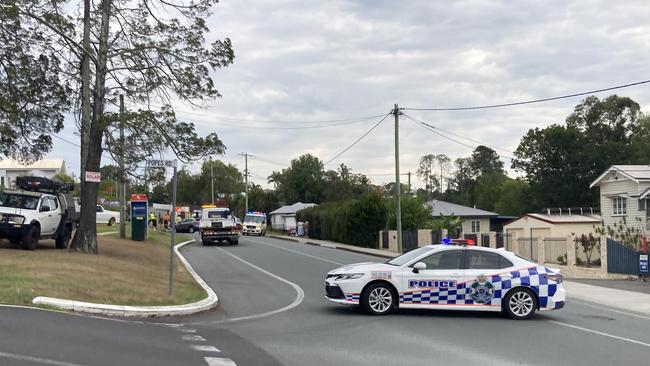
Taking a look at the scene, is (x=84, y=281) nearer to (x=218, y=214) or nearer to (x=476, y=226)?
(x=218, y=214)

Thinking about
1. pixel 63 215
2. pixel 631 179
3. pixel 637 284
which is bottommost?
pixel 637 284

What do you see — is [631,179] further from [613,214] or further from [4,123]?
[4,123]

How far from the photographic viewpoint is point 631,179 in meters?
41.0

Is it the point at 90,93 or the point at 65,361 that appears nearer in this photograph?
the point at 65,361

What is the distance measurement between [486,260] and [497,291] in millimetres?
643

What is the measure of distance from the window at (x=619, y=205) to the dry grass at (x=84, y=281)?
32855 millimetres

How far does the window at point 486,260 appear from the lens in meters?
13.1

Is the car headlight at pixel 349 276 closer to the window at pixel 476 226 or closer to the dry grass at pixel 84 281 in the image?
the dry grass at pixel 84 281

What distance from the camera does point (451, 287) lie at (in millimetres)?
12844

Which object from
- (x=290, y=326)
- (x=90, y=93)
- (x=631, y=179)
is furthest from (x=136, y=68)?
(x=631, y=179)

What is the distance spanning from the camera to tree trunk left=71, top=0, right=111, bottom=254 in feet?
69.3

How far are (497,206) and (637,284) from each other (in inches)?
3226

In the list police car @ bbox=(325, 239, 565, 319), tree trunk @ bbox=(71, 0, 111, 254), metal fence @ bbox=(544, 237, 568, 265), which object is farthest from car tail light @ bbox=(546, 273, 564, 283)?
metal fence @ bbox=(544, 237, 568, 265)

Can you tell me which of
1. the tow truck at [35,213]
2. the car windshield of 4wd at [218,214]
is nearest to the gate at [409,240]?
the car windshield of 4wd at [218,214]
